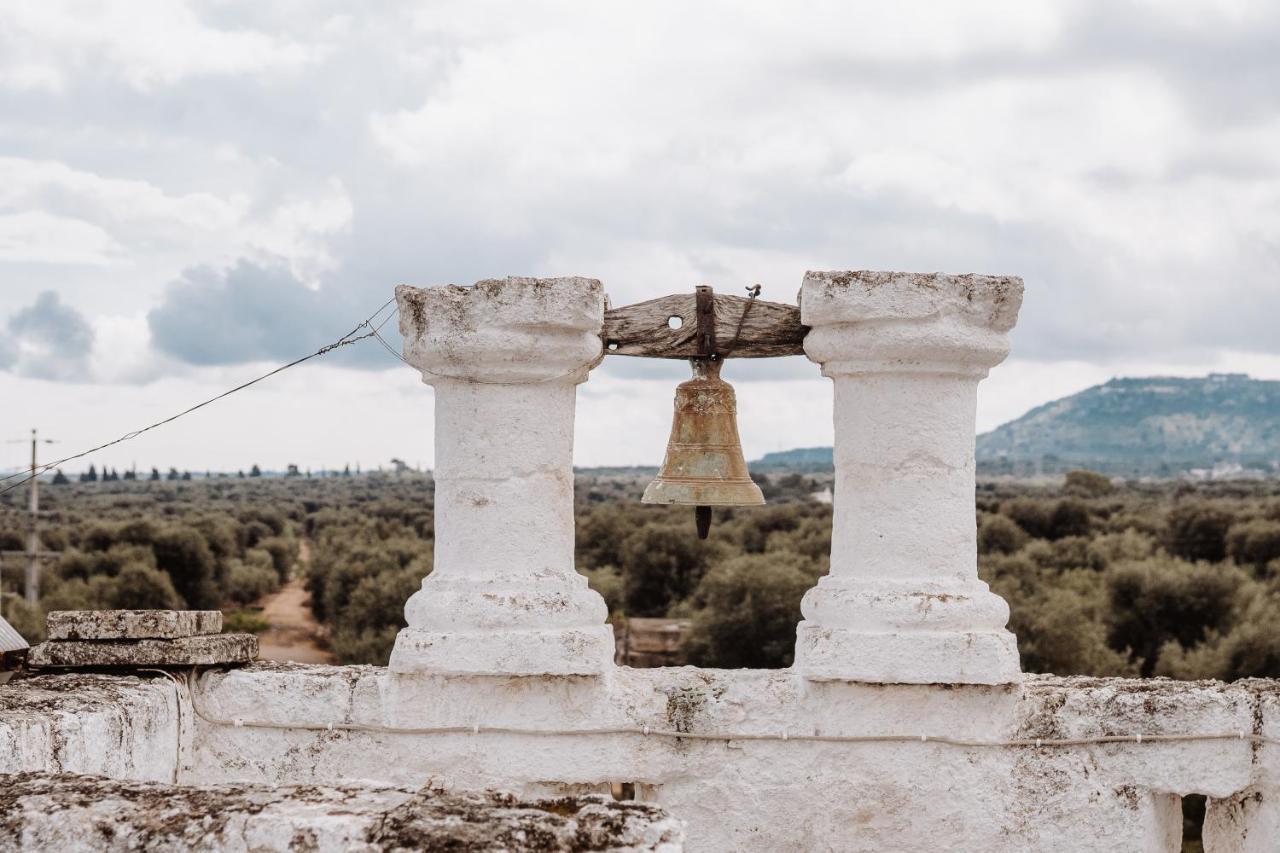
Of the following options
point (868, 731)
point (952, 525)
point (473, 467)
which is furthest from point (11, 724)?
point (952, 525)

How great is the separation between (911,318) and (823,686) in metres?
1.13

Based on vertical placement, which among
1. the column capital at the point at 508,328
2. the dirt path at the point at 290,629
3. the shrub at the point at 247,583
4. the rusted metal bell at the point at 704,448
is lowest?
the dirt path at the point at 290,629

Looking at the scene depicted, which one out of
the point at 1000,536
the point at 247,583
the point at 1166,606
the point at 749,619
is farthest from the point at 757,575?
the point at 247,583

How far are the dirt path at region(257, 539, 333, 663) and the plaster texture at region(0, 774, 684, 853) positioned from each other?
14363 millimetres

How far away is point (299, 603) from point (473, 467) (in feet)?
75.0

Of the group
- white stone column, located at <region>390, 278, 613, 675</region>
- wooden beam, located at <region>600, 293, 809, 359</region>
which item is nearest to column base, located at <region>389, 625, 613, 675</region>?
white stone column, located at <region>390, 278, 613, 675</region>

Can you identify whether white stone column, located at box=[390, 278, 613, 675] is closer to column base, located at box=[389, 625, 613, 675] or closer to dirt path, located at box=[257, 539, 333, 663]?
column base, located at box=[389, 625, 613, 675]

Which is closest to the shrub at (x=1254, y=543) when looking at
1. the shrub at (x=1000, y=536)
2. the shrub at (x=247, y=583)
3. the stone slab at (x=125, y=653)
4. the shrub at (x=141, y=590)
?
the shrub at (x=1000, y=536)

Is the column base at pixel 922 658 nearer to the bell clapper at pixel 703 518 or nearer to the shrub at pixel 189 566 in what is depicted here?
the bell clapper at pixel 703 518

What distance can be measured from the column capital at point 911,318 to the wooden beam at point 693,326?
0.50 feet

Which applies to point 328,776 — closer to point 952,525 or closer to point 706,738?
point 706,738

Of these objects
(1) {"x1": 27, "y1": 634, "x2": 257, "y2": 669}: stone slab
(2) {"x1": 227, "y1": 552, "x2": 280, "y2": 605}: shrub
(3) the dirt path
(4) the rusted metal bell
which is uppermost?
(4) the rusted metal bell

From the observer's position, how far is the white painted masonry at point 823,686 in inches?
154

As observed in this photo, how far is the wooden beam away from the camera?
4.14 m
